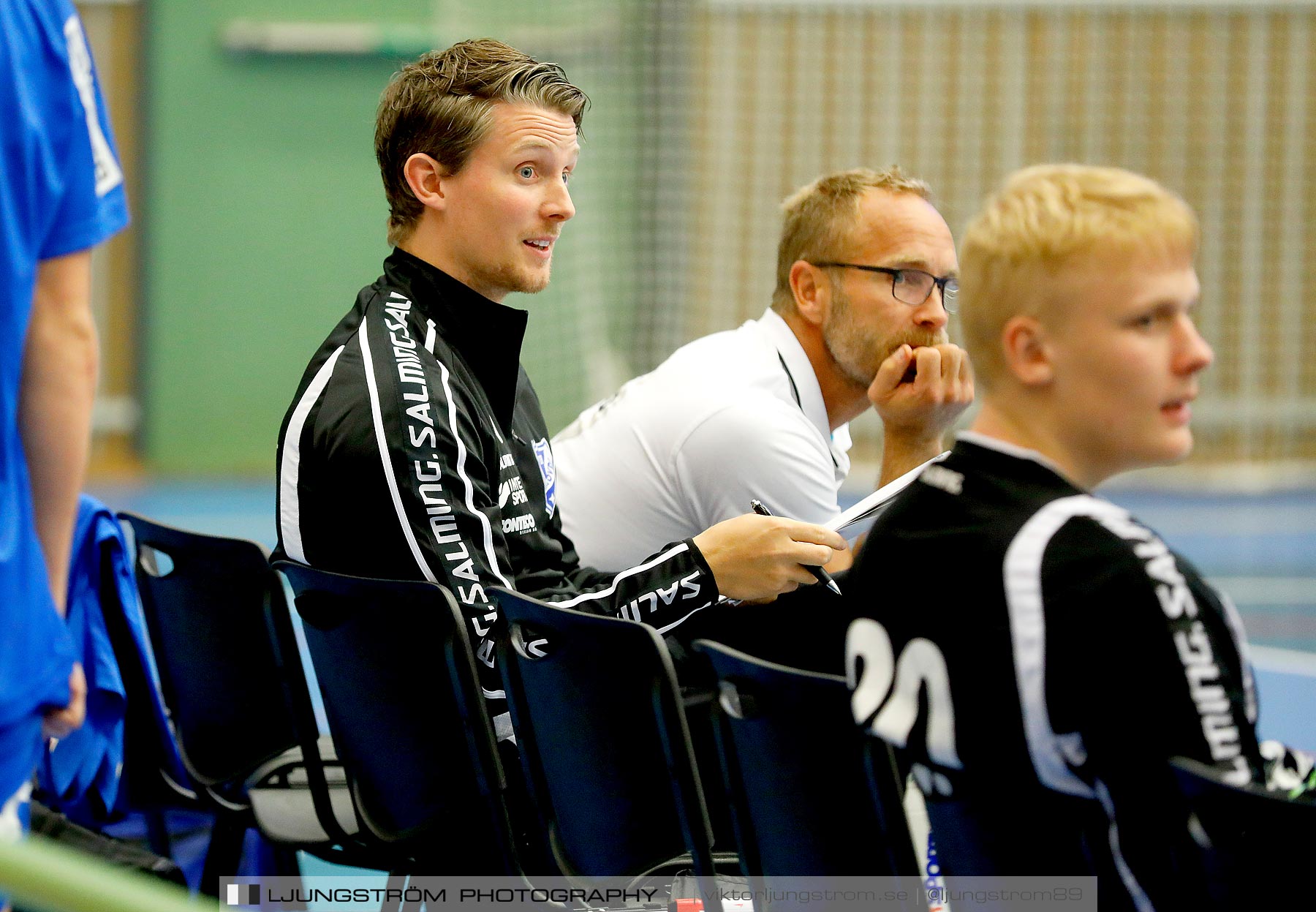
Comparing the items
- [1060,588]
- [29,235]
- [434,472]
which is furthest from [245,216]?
[1060,588]

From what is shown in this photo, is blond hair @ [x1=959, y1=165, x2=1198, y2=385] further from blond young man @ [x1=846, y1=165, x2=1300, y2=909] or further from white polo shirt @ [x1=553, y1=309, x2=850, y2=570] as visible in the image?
white polo shirt @ [x1=553, y1=309, x2=850, y2=570]

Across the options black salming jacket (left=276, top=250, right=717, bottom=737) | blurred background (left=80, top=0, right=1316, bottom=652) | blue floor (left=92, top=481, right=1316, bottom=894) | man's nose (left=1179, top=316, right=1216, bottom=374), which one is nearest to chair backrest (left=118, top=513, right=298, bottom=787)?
black salming jacket (left=276, top=250, right=717, bottom=737)

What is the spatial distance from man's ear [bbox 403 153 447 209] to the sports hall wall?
255 inches

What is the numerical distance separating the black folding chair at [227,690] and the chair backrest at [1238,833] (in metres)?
1.36

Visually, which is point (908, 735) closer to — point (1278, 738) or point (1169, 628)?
point (1169, 628)

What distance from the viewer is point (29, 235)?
1288 mm

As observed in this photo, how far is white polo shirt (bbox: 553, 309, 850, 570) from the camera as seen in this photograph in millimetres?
2412

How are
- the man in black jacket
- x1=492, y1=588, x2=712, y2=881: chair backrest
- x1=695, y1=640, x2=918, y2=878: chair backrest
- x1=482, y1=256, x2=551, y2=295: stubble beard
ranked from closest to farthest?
x1=695, y1=640, x2=918, y2=878: chair backrest < x1=492, y1=588, x2=712, y2=881: chair backrest < the man in black jacket < x1=482, y1=256, x2=551, y2=295: stubble beard

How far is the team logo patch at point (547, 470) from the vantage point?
7.88 feet

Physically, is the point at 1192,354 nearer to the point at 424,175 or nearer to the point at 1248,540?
the point at 424,175

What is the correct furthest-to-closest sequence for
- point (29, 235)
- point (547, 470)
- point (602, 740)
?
point (547, 470), point (602, 740), point (29, 235)

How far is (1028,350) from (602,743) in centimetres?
79

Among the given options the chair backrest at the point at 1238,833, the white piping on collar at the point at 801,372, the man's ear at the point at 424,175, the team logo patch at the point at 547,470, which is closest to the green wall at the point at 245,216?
Answer: the white piping on collar at the point at 801,372

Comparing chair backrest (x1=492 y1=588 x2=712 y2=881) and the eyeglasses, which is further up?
the eyeglasses
